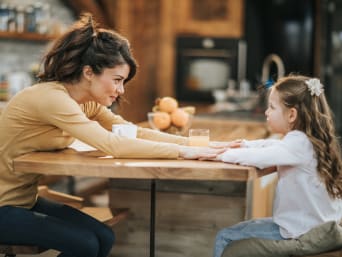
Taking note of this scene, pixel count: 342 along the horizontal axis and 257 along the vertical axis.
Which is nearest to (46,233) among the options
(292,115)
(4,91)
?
(292,115)

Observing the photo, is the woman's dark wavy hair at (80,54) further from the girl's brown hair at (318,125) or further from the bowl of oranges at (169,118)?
the bowl of oranges at (169,118)

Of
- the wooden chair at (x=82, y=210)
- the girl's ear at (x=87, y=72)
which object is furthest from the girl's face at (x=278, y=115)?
Answer: the wooden chair at (x=82, y=210)

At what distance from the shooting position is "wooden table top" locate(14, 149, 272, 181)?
2.10 meters

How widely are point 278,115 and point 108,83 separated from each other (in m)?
0.64

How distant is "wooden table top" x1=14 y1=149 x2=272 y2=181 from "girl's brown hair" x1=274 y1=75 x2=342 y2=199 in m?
0.22

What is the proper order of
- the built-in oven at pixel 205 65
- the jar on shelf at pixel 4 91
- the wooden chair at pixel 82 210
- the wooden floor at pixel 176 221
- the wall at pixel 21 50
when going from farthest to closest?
the built-in oven at pixel 205 65 → the wall at pixel 21 50 → the jar on shelf at pixel 4 91 → the wooden floor at pixel 176 221 → the wooden chair at pixel 82 210

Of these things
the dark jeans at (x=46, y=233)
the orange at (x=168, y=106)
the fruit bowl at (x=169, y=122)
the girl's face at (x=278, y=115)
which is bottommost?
the dark jeans at (x=46, y=233)

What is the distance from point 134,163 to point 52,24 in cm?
439

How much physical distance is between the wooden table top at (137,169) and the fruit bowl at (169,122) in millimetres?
1065

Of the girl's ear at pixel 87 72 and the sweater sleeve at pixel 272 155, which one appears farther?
the girl's ear at pixel 87 72

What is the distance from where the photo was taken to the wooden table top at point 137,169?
2100 mm

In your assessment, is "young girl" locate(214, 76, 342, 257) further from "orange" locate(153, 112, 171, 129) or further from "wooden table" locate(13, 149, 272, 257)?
"orange" locate(153, 112, 171, 129)

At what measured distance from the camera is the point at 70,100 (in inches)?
91.0

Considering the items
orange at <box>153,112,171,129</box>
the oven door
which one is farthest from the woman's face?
the oven door
